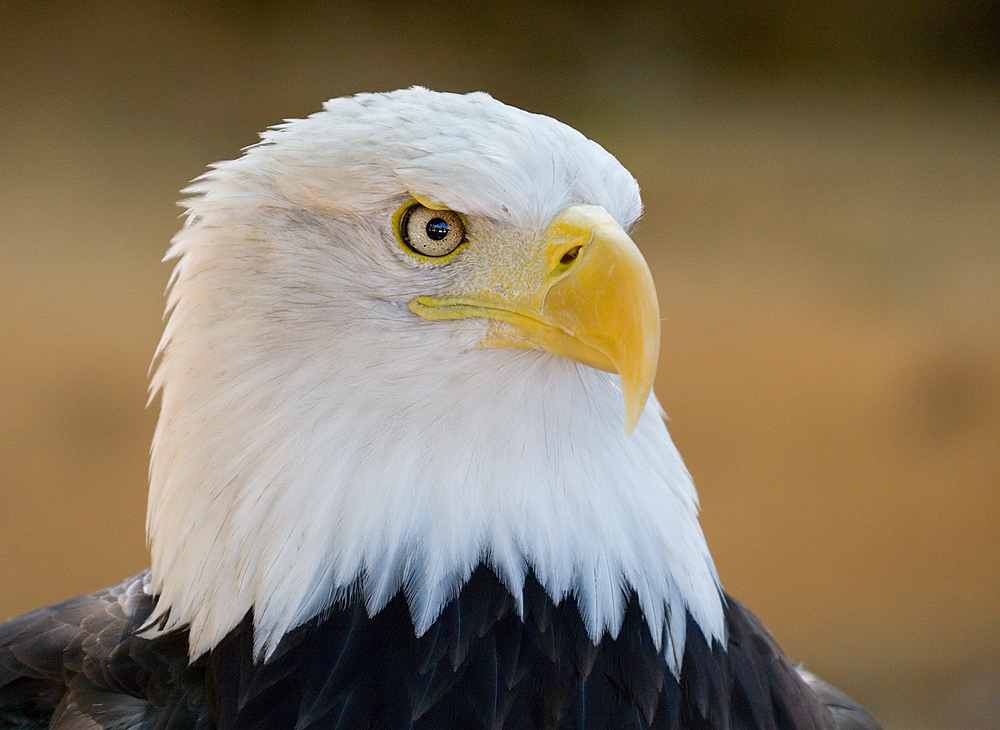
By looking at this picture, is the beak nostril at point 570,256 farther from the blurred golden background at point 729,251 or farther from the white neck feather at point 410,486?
the blurred golden background at point 729,251

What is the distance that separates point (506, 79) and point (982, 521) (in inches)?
99.2

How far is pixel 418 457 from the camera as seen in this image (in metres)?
1.17

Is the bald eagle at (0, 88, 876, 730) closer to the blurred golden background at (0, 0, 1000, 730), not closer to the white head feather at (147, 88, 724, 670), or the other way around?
the white head feather at (147, 88, 724, 670)

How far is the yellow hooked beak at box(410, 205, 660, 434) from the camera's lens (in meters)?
1.06

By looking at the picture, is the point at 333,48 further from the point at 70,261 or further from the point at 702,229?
the point at 702,229

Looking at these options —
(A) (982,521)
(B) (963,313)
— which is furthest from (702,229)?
(A) (982,521)

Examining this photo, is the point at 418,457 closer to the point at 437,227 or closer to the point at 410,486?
the point at 410,486

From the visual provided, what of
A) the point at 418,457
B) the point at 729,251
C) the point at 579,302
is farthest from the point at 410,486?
the point at 729,251

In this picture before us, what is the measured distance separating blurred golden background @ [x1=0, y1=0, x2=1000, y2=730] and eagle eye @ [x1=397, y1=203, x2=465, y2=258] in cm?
259

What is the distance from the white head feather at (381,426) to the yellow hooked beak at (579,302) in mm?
24

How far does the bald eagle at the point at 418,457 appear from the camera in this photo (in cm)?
114

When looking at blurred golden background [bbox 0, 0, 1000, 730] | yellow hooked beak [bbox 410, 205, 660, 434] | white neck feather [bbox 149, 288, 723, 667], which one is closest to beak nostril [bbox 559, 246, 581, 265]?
yellow hooked beak [bbox 410, 205, 660, 434]

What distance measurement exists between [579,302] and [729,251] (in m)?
3.09

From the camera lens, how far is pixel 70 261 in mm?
3812
